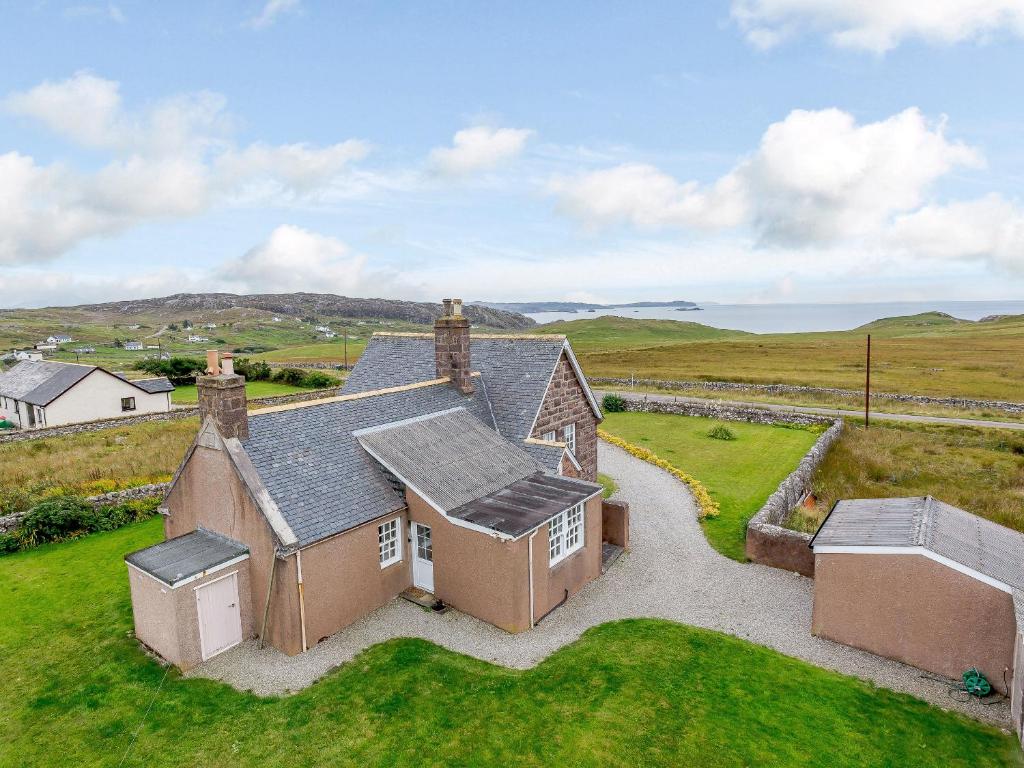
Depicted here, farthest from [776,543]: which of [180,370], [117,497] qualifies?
[180,370]

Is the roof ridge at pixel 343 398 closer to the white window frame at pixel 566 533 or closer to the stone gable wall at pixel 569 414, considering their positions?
the stone gable wall at pixel 569 414

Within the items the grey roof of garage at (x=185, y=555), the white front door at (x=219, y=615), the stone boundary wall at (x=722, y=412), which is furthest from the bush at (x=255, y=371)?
the white front door at (x=219, y=615)

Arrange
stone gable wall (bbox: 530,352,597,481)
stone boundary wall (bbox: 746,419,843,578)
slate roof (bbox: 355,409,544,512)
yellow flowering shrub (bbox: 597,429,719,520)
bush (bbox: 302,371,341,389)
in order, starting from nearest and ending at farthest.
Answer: slate roof (bbox: 355,409,544,512), stone boundary wall (bbox: 746,419,843,578), stone gable wall (bbox: 530,352,597,481), yellow flowering shrub (bbox: 597,429,719,520), bush (bbox: 302,371,341,389)

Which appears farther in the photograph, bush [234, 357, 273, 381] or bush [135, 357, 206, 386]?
bush [234, 357, 273, 381]

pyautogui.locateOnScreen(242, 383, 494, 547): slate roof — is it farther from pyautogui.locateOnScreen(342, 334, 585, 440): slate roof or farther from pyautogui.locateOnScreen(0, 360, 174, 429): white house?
pyautogui.locateOnScreen(0, 360, 174, 429): white house

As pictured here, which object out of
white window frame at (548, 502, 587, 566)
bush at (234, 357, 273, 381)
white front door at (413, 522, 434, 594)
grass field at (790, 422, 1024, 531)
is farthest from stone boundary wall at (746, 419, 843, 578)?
bush at (234, 357, 273, 381)

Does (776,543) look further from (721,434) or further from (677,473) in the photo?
(721,434)

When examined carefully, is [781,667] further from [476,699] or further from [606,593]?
[476,699]
